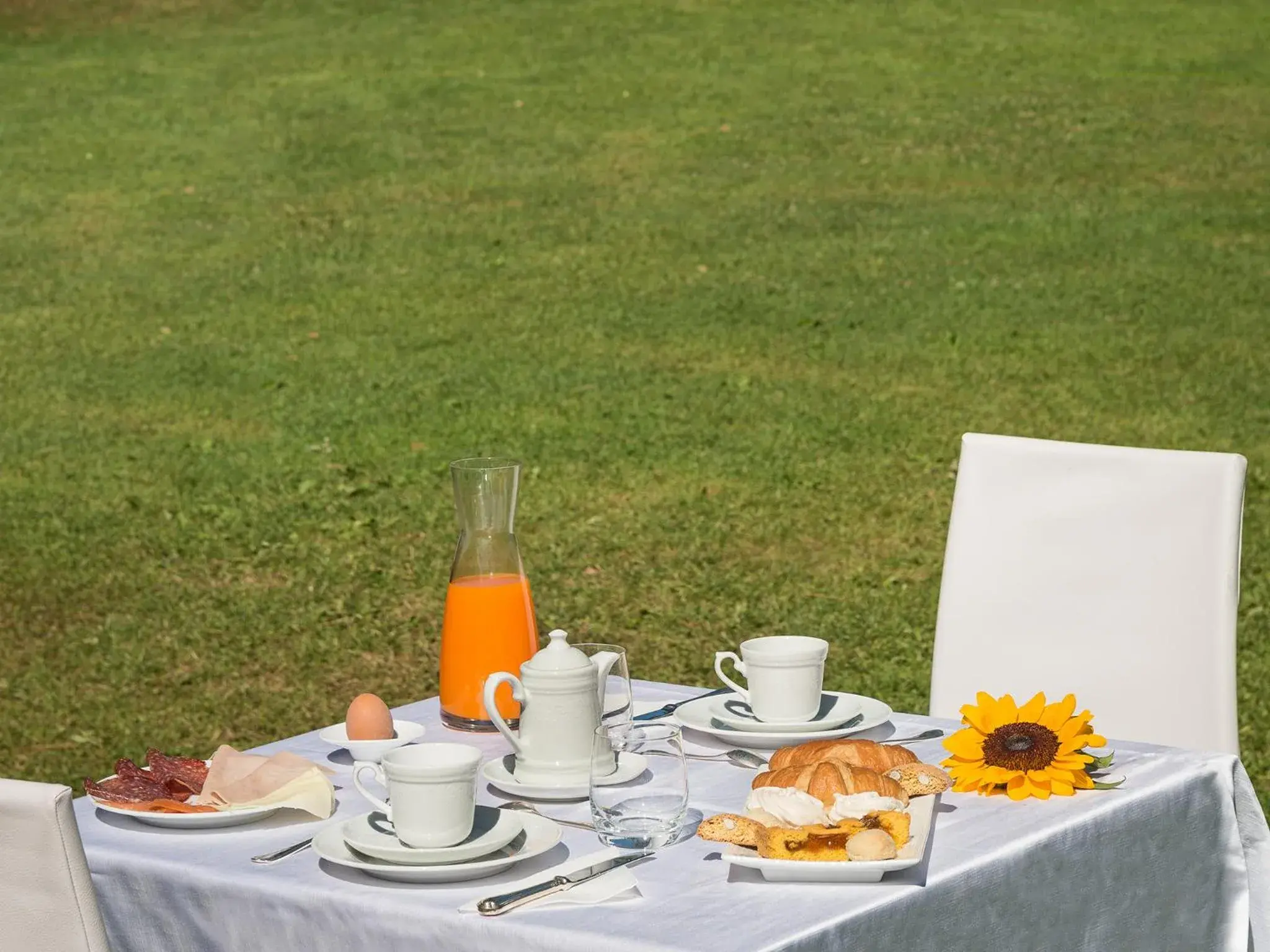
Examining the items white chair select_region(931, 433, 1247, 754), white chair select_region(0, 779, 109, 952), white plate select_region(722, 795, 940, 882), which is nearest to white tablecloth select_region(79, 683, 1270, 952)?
white plate select_region(722, 795, 940, 882)

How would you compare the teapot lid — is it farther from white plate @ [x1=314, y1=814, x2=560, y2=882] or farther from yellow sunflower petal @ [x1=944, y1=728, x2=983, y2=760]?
yellow sunflower petal @ [x1=944, y1=728, x2=983, y2=760]

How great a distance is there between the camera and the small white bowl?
256 cm

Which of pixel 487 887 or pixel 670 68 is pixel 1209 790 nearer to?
pixel 487 887

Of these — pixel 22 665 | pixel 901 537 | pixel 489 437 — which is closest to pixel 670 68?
pixel 489 437

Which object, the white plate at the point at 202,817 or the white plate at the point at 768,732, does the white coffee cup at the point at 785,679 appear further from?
the white plate at the point at 202,817

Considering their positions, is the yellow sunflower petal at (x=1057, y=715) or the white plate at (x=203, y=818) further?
the yellow sunflower petal at (x=1057, y=715)

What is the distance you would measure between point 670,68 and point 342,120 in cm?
287

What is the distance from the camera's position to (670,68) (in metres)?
16.4

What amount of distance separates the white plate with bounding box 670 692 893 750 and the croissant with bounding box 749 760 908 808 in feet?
1.05

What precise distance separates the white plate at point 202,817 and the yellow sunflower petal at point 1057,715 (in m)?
0.95

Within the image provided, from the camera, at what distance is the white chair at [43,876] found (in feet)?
5.49

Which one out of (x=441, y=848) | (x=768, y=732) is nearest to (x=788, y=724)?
(x=768, y=732)

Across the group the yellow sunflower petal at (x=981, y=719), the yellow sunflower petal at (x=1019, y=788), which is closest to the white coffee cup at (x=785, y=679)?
the yellow sunflower petal at (x=981, y=719)

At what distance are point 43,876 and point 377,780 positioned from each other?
741 millimetres
